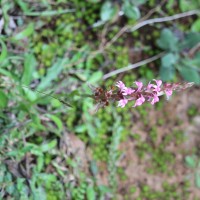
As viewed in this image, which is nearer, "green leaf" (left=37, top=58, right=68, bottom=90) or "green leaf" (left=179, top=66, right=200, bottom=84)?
"green leaf" (left=37, top=58, right=68, bottom=90)

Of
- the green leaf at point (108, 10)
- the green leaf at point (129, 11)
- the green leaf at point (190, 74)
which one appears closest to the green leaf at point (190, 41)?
the green leaf at point (190, 74)

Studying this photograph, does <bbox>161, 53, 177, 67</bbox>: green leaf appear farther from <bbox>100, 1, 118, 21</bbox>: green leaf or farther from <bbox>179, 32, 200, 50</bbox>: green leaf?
<bbox>100, 1, 118, 21</bbox>: green leaf

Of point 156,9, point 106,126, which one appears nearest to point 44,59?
point 106,126

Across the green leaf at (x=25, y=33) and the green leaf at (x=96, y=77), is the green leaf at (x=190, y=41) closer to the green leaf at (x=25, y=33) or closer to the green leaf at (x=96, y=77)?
the green leaf at (x=96, y=77)

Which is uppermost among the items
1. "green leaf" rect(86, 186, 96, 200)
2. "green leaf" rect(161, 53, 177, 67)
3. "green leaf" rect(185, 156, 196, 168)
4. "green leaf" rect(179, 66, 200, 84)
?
"green leaf" rect(161, 53, 177, 67)

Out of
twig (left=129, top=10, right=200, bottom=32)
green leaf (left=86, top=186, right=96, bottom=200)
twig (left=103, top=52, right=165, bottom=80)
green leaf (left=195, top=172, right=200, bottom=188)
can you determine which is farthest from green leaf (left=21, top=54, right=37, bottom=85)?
green leaf (left=195, top=172, right=200, bottom=188)

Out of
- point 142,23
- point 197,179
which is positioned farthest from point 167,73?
point 197,179
